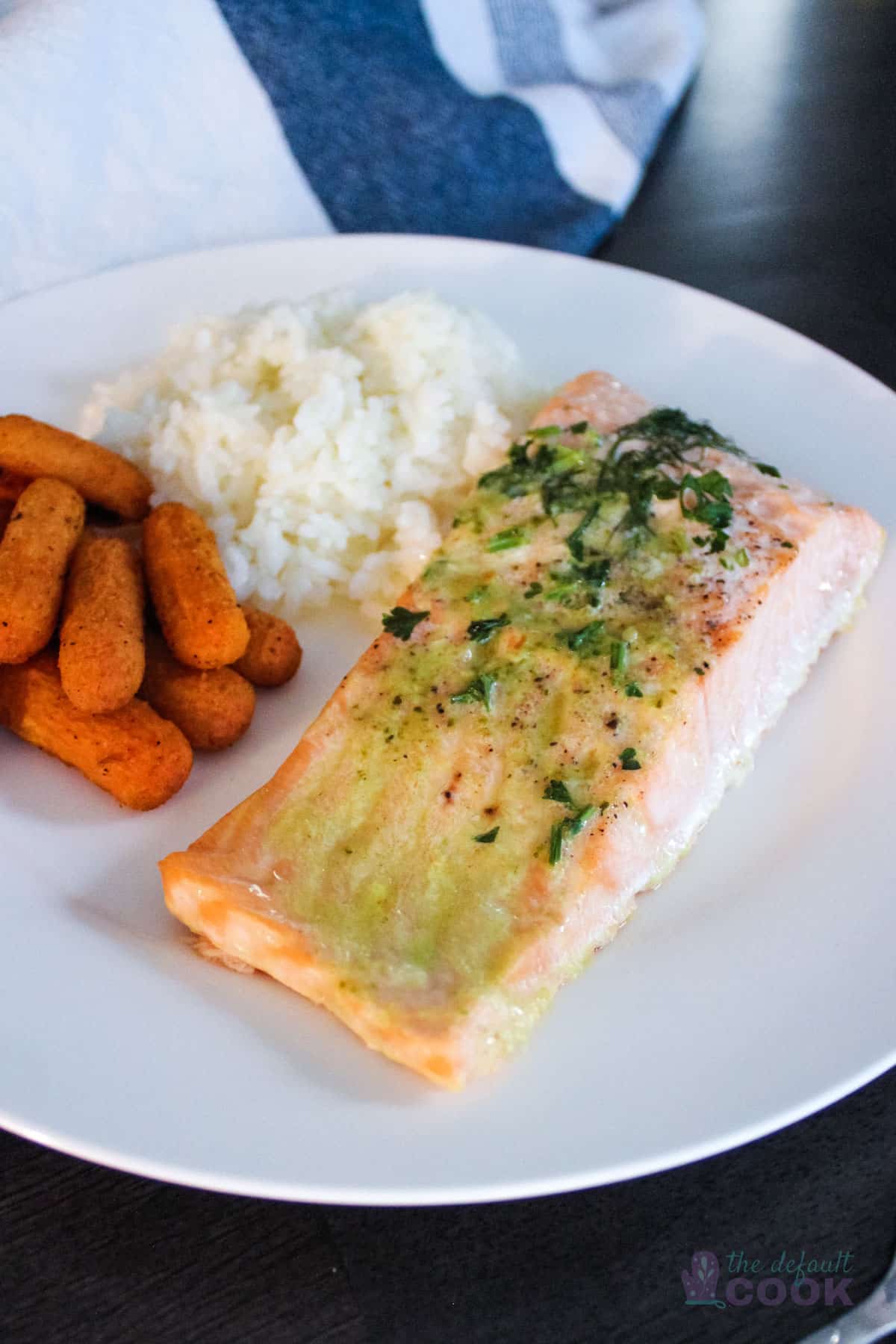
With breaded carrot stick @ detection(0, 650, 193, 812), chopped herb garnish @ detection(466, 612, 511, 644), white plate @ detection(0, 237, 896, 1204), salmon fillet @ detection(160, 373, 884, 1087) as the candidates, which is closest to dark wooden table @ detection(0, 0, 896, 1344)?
white plate @ detection(0, 237, 896, 1204)

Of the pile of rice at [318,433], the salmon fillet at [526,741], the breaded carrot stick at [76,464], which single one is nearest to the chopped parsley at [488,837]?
the salmon fillet at [526,741]

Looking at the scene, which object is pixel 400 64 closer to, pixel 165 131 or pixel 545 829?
pixel 165 131

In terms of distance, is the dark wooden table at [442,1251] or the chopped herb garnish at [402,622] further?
the chopped herb garnish at [402,622]

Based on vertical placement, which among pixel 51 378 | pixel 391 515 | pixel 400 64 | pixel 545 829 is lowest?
pixel 51 378

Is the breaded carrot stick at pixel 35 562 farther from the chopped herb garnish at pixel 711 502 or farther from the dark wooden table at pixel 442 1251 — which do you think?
the chopped herb garnish at pixel 711 502

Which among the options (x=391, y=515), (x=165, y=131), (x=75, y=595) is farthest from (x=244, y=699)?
(x=165, y=131)

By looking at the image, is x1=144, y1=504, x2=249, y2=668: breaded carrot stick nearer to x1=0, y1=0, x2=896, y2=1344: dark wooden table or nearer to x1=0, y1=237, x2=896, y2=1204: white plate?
x1=0, y1=237, x2=896, y2=1204: white plate

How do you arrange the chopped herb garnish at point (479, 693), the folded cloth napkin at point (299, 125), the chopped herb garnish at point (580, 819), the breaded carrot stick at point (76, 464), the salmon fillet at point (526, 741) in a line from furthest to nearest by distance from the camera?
the folded cloth napkin at point (299, 125), the breaded carrot stick at point (76, 464), the chopped herb garnish at point (479, 693), the chopped herb garnish at point (580, 819), the salmon fillet at point (526, 741)
